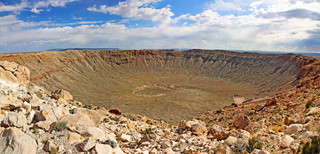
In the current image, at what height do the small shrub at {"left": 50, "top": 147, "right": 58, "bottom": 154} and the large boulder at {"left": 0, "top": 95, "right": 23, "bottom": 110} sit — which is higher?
the large boulder at {"left": 0, "top": 95, "right": 23, "bottom": 110}

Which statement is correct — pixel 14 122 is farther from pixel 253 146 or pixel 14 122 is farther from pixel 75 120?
pixel 253 146

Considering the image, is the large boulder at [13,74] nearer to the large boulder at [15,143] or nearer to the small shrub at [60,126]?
the small shrub at [60,126]

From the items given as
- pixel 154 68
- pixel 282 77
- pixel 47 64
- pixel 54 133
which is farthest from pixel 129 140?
pixel 154 68

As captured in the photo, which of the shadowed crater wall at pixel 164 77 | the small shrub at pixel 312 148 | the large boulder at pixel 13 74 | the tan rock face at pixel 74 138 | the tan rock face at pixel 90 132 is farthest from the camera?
the shadowed crater wall at pixel 164 77

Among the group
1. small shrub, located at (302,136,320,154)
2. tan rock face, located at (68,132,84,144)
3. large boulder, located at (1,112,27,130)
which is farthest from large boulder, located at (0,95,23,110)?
small shrub, located at (302,136,320,154)

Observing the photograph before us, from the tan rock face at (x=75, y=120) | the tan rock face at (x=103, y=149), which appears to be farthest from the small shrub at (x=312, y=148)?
the tan rock face at (x=75, y=120)

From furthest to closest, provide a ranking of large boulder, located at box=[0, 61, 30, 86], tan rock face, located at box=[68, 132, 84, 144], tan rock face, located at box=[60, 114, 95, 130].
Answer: large boulder, located at box=[0, 61, 30, 86] → tan rock face, located at box=[60, 114, 95, 130] → tan rock face, located at box=[68, 132, 84, 144]

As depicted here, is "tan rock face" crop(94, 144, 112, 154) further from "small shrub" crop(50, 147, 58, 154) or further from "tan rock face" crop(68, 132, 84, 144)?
"small shrub" crop(50, 147, 58, 154)
